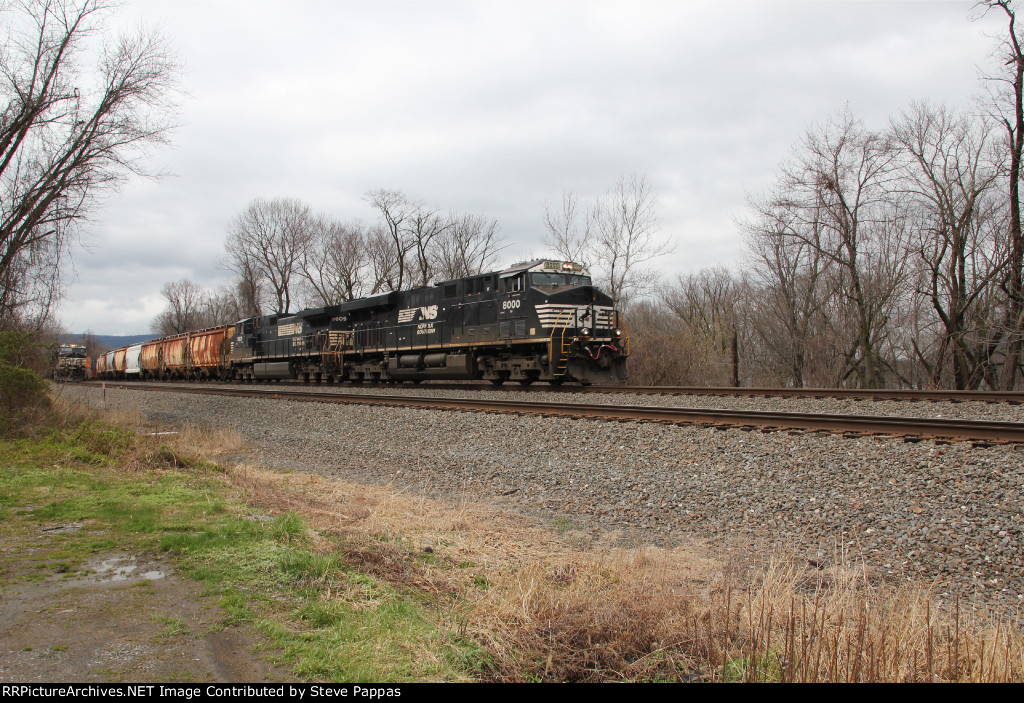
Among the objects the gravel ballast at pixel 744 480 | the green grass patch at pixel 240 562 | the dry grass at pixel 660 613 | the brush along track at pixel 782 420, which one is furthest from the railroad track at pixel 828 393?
the green grass patch at pixel 240 562

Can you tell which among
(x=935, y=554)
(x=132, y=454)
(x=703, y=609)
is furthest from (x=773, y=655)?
(x=132, y=454)

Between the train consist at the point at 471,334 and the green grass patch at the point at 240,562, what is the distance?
11.5 m

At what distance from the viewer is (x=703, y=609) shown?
3.35m

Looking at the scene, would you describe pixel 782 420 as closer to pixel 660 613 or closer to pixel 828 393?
pixel 828 393

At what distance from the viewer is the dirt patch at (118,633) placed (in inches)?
99.8

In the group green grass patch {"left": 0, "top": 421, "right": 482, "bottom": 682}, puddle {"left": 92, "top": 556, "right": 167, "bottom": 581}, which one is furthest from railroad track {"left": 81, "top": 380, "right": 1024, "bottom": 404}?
puddle {"left": 92, "top": 556, "right": 167, "bottom": 581}

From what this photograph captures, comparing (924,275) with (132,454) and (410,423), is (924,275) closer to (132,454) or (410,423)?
(410,423)

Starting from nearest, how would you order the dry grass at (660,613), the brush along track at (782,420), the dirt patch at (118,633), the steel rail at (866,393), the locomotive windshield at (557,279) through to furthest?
the dirt patch at (118,633)
the dry grass at (660,613)
the brush along track at (782,420)
the steel rail at (866,393)
the locomotive windshield at (557,279)

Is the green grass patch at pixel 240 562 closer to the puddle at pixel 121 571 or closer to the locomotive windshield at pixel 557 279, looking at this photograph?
the puddle at pixel 121 571

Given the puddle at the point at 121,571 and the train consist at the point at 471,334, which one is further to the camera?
the train consist at the point at 471,334

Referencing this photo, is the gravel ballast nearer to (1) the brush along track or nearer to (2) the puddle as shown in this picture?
(1) the brush along track

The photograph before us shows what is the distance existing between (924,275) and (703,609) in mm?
26536

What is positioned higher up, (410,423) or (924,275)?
(924,275)

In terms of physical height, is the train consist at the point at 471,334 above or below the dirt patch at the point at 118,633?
above
